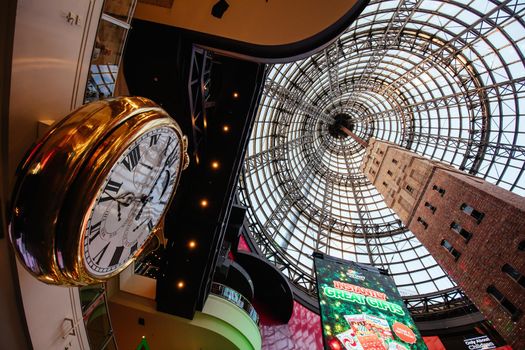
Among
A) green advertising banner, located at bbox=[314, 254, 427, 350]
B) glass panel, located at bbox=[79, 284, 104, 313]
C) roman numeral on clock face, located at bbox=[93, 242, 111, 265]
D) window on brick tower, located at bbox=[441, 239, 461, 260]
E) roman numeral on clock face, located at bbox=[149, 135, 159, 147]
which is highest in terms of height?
roman numeral on clock face, located at bbox=[149, 135, 159, 147]

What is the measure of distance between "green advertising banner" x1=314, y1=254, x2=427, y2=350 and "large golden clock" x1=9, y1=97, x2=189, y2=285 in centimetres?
888

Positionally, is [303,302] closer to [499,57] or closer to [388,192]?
[388,192]

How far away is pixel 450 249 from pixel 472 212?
10.7 ft

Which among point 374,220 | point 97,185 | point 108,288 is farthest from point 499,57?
point 108,288

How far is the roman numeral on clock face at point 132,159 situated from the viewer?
2.34m

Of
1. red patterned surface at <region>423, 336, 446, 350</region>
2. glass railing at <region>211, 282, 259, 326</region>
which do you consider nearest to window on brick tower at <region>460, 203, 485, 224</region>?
red patterned surface at <region>423, 336, 446, 350</region>

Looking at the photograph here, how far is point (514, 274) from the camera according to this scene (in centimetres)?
1202

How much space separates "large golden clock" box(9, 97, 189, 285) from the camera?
1.81 meters

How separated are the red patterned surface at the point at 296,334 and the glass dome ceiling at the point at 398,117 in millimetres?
3501

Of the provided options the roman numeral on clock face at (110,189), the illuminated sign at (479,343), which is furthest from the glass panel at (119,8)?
the illuminated sign at (479,343)

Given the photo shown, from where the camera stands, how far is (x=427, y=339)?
→ 1602 cm

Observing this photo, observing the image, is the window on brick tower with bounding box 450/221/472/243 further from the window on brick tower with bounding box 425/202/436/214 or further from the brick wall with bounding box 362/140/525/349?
the window on brick tower with bounding box 425/202/436/214

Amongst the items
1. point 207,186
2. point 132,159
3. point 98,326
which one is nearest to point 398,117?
point 207,186

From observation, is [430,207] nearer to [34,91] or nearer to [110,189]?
[110,189]
